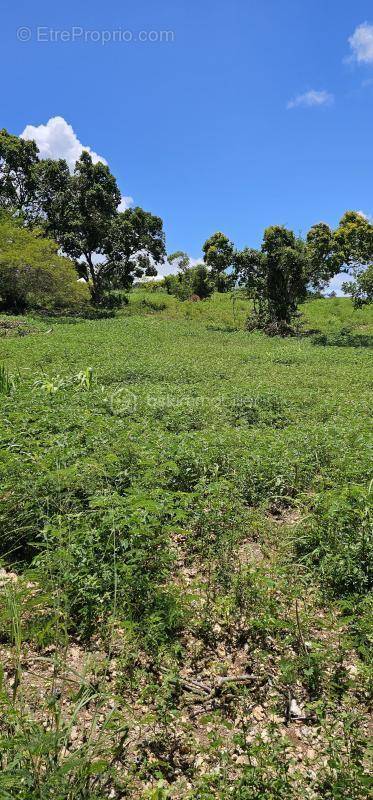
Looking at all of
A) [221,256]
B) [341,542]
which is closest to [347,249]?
[221,256]

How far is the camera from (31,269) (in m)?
27.1

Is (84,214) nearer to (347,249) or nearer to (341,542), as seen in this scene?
(347,249)

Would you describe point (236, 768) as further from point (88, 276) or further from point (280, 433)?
point (88, 276)

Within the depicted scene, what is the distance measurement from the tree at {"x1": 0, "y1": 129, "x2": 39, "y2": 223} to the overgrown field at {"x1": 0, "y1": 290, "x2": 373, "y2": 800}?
3533 centimetres

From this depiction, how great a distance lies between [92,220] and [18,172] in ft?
31.2

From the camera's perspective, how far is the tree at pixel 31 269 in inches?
1048

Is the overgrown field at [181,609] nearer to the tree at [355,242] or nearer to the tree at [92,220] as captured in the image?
the tree at [355,242]

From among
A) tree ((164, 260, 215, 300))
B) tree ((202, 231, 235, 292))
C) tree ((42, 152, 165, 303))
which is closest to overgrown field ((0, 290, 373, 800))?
tree ((202, 231, 235, 292))

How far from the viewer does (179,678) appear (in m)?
3.24

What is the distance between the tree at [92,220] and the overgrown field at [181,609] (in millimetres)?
30246

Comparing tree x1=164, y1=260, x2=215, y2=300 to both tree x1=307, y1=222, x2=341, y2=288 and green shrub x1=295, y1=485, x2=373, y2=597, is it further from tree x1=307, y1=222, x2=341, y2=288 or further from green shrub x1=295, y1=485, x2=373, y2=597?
green shrub x1=295, y1=485, x2=373, y2=597

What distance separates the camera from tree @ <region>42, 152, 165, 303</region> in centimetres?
3425

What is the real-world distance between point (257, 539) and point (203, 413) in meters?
3.97

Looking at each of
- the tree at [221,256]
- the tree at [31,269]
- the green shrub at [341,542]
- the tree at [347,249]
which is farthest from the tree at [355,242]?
the green shrub at [341,542]
